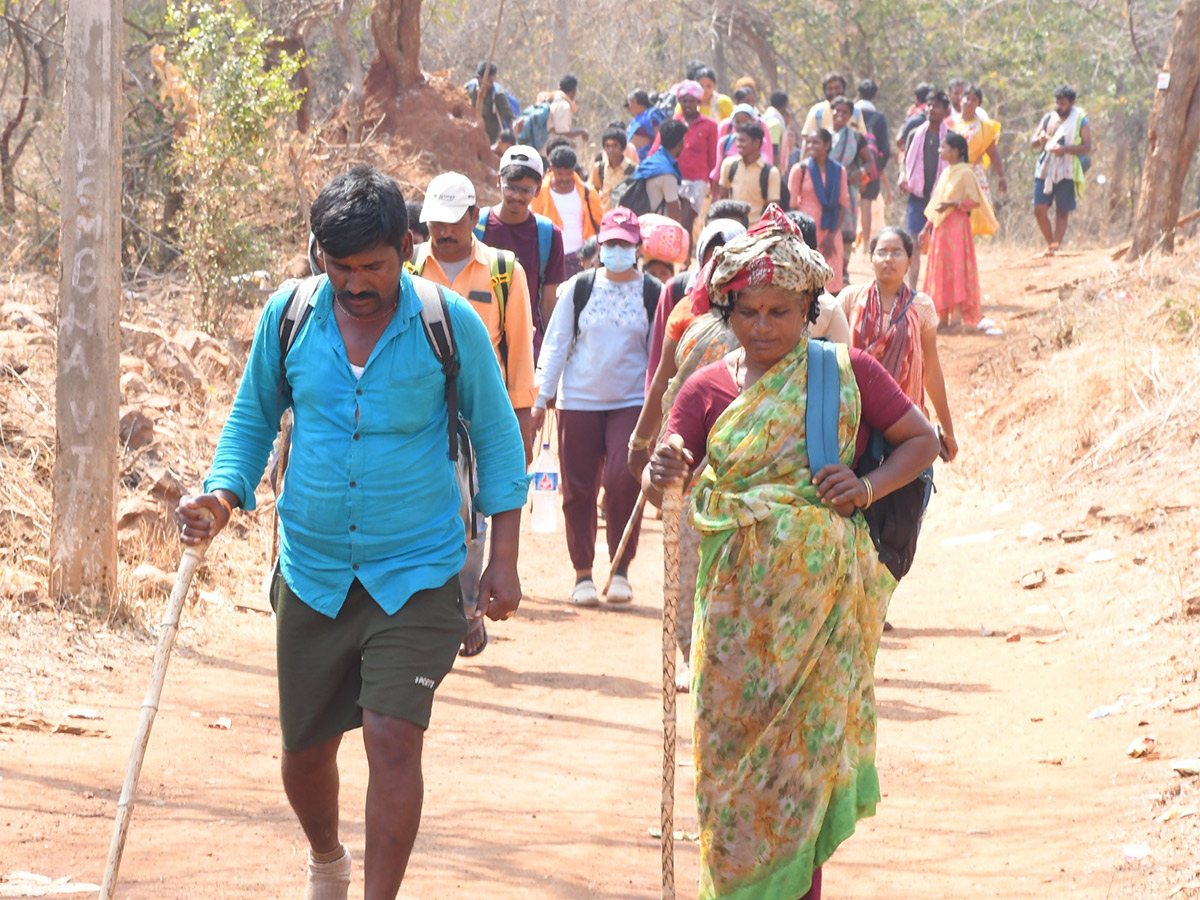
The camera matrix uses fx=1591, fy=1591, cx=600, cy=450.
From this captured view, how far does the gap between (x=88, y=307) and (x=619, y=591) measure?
303cm

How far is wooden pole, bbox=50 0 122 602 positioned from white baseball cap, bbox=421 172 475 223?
1544 mm

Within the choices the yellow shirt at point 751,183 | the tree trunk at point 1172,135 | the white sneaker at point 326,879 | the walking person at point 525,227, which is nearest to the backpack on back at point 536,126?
the yellow shirt at point 751,183

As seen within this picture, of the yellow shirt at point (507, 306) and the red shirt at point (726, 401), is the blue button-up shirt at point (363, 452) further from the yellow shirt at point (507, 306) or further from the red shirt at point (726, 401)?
the yellow shirt at point (507, 306)

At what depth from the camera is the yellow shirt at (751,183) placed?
43.4 feet

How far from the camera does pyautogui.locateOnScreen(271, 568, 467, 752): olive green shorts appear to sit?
3547mm

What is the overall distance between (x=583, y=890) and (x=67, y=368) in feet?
12.0

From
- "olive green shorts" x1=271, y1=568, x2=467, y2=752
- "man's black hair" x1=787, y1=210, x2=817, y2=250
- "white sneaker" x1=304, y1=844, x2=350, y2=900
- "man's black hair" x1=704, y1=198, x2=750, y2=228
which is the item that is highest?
"man's black hair" x1=704, y1=198, x2=750, y2=228

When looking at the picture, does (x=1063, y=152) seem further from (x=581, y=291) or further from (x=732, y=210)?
(x=732, y=210)

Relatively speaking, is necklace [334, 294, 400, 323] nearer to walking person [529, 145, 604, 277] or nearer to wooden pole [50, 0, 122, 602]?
wooden pole [50, 0, 122, 602]

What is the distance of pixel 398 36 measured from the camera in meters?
18.2

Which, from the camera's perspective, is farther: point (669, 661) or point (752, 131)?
point (752, 131)

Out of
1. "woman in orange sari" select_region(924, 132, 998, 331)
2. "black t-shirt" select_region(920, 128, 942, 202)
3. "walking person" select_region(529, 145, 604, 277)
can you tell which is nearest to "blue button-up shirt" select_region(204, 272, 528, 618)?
"walking person" select_region(529, 145, 604, 277)

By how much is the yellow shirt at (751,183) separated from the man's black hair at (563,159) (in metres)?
2.36

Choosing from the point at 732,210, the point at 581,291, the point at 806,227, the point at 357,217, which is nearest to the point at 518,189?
the point at 581,291
